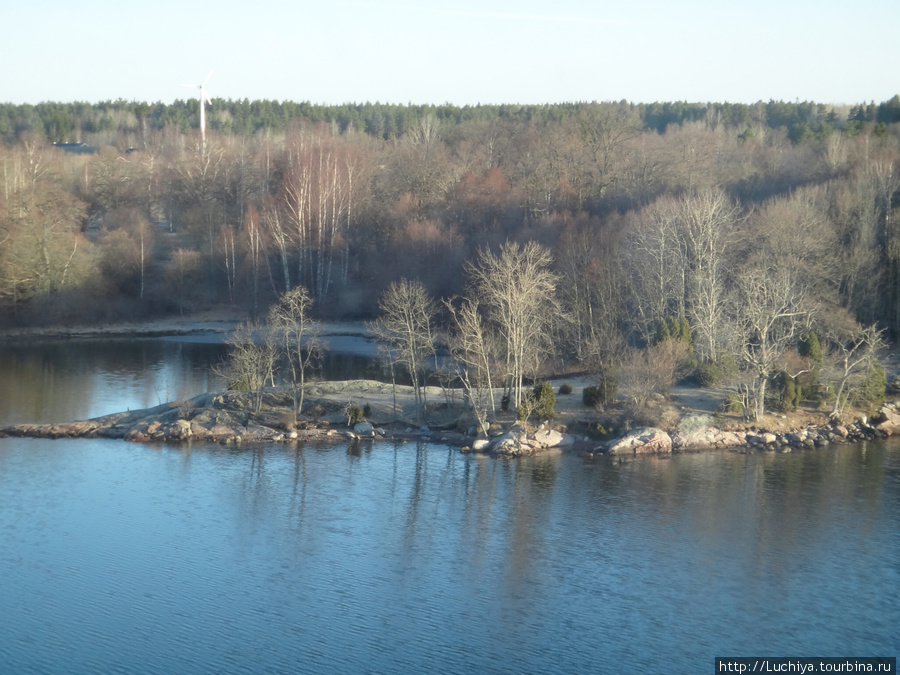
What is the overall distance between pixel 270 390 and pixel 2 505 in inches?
403

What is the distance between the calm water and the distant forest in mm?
11634

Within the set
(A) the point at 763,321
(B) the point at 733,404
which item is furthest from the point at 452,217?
(B) the point at 733,404

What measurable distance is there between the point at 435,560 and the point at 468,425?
972 cm

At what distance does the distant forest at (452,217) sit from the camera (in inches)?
1403

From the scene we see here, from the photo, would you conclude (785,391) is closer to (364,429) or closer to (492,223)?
(364,429)

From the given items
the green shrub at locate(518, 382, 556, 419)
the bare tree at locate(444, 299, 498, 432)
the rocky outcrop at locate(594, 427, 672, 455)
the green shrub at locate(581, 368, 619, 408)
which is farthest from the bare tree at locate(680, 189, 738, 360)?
the bare tree at locate(444, 299, 498, 432)

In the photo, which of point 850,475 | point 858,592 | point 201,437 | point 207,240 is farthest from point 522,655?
point 207,240

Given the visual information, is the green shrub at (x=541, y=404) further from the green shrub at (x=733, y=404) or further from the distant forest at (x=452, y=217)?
the distant forest at (x=452, y=217)

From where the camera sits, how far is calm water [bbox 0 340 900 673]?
47.4 ft

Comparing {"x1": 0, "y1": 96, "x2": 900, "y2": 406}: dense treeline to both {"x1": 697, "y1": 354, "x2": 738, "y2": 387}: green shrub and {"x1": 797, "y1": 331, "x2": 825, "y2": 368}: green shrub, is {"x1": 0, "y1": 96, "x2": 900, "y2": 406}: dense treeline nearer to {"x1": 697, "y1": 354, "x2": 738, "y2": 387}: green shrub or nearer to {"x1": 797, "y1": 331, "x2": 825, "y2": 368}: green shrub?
{"x1": 697, "y1": 354, "x2": 738, "y2": 387}: green shrub

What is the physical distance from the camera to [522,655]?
14.1 metres

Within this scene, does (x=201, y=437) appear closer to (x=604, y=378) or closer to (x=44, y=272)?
(x=604, y=378)

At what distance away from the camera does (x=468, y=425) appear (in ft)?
90.1

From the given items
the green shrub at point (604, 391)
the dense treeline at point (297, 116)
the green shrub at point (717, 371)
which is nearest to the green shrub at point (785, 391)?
the green shrub at point (717, 371)
